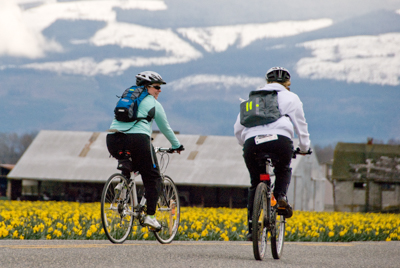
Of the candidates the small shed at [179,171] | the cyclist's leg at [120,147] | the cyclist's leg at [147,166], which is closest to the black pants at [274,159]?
the cyclist's leg at [147,166]

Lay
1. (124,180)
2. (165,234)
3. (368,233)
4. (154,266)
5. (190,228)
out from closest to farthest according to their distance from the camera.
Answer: (154,266)
(124,180)
(165,234)
(190,228)
(368,233)

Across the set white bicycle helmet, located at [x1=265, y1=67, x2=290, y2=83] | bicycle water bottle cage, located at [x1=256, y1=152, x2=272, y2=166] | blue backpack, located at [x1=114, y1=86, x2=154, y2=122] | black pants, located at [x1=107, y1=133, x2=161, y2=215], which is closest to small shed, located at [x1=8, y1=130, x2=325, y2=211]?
black pants, located at [x1=107, y1=133, x2=161, y2=215]

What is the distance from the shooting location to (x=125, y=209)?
23.0 ft

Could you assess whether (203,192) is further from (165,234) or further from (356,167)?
(165,234)

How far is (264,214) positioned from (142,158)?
5.37 feet

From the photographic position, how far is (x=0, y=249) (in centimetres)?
615

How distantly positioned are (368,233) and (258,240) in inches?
194

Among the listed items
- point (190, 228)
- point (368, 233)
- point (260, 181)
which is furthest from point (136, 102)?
point (368, 233)

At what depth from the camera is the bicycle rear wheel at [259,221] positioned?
580 cm

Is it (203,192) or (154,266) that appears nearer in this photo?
(154,266)

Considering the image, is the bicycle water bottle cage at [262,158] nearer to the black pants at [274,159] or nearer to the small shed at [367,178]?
the black pants at [274,159]

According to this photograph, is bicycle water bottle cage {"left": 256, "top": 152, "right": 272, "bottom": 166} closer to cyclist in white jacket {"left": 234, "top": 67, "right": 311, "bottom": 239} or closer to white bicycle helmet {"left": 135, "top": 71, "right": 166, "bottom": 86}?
cyclist in white jacket {"left": 234, "top": 67, "right": 311, "bottom": 239}

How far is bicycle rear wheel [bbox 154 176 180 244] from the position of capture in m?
7.65

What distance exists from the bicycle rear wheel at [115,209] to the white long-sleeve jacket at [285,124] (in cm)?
143
